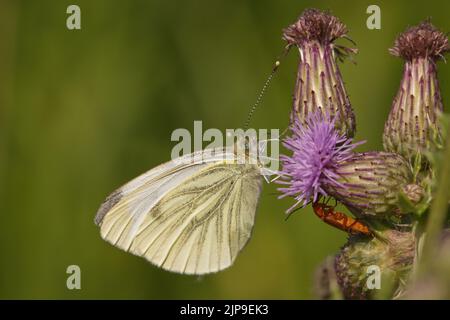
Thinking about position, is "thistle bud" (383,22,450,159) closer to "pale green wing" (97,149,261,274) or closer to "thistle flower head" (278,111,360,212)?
"thistle flower head" (278,111,360,212)

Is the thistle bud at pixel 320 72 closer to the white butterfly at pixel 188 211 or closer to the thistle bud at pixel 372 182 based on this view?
the thistle bud at pixel 372 182

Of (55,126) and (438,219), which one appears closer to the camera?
(438,219)

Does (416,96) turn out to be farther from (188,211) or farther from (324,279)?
(188,211)

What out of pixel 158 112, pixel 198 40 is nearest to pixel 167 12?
pixel 198 40

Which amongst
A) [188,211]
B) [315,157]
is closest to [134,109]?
[188,211]

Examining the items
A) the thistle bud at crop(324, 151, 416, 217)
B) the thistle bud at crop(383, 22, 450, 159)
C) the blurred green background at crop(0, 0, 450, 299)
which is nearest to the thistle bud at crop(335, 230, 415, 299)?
the thistle bud at crop(324, 151, 416, 217)

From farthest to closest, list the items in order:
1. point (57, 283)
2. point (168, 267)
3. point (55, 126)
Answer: point (55, 126)
point (57, 283)
point (168, 267)

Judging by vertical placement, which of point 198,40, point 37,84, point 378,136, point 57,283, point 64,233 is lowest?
point 57,283

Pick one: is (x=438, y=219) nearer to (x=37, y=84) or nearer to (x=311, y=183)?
(x=311, y=183)
